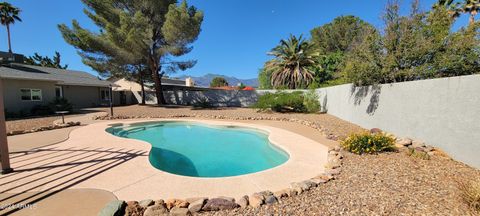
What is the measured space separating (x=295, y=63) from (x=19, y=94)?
77.3ft

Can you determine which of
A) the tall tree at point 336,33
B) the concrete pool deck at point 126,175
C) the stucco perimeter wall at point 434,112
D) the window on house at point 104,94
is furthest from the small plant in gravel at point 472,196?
the tall tree at point 336,33

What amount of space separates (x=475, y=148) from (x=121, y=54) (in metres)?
19.8

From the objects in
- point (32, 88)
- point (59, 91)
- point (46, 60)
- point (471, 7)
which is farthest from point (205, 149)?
point (46, 60)

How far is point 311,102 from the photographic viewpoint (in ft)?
50.2

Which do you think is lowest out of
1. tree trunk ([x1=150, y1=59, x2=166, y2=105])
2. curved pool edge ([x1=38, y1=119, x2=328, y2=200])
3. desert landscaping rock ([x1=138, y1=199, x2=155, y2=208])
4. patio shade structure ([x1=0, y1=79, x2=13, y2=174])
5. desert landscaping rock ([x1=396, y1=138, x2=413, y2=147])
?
curved pool edge ([x1=38, y1=119, x2=328, y2=200])

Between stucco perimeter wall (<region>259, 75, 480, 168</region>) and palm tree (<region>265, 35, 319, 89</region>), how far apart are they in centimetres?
1387

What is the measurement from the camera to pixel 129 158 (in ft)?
17.1

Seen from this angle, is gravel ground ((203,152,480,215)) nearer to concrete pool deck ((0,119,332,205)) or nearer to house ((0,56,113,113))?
concrete pool deck ((0,119,332,205))

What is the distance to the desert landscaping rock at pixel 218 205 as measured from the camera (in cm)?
293

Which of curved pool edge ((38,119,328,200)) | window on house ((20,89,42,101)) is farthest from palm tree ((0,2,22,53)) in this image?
curved pool edge ((38,119,328,200))

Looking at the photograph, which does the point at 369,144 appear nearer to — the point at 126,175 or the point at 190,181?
the point at 190,181

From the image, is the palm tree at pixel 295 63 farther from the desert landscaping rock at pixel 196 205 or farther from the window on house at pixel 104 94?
the desert landscaping rock at pixel 196 205

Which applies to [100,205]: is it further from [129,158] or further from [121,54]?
[121,54]

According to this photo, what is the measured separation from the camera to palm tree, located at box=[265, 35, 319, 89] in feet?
73.5
